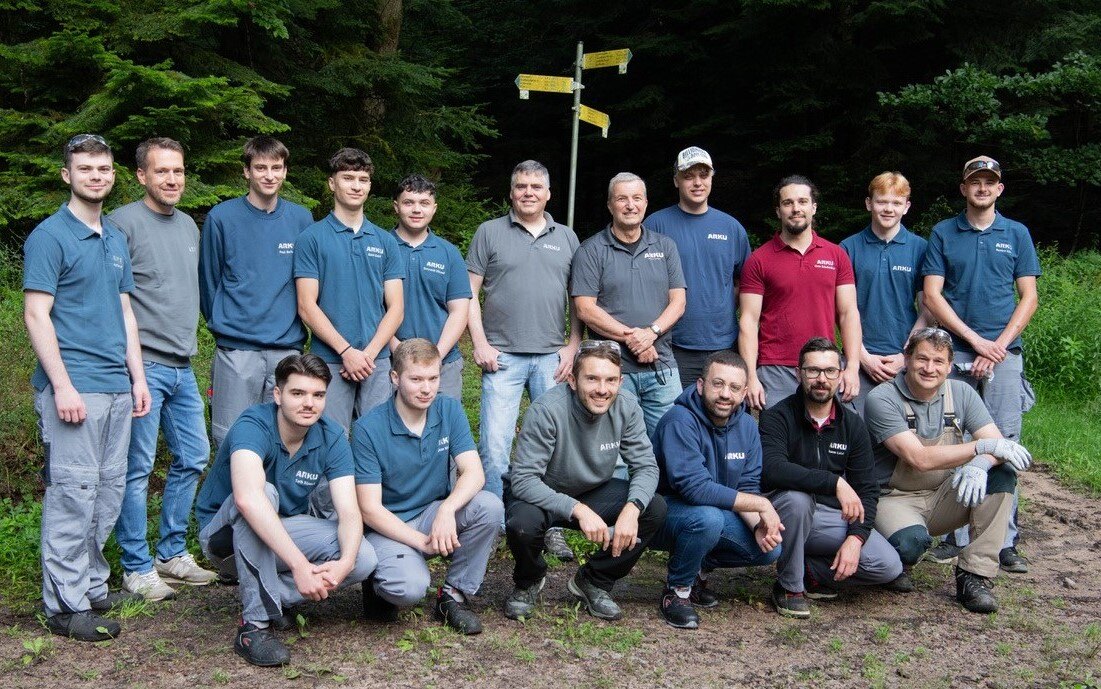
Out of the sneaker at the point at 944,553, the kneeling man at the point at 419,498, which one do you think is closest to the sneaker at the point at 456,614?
the kneeling man at the point at 419,498

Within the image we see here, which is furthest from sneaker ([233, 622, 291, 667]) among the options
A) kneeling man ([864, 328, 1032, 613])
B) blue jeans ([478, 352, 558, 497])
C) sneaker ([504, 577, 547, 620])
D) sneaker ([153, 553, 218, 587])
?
kneeling man ([864, 328, 1032, 613])

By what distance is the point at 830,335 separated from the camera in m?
5.31

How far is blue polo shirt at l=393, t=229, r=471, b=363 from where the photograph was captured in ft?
17.3

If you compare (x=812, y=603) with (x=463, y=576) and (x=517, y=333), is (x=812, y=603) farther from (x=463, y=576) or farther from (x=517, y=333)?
(x=517, y=333)

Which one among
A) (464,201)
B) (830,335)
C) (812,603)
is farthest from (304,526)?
(464,201)

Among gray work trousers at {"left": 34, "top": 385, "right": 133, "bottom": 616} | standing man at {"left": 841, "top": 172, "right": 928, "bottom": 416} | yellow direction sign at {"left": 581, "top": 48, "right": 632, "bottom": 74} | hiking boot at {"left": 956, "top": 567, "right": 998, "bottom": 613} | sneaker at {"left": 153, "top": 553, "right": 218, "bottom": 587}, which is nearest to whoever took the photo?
gray work trousers at {"left": 34, "top": 385, "right": 133, "bottom": 616}

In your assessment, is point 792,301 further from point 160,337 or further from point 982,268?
point 160,337

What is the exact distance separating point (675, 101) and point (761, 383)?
520 inches

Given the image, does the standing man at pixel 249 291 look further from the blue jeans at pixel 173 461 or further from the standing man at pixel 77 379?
the standing man at pixel 77 379

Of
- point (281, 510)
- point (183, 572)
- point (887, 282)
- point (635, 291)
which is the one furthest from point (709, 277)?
point (183, 572)

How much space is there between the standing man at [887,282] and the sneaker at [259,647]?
133 inches

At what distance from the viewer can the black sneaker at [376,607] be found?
4332 millimetres

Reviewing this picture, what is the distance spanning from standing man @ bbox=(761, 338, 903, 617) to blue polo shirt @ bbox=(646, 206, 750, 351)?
2.42 feet

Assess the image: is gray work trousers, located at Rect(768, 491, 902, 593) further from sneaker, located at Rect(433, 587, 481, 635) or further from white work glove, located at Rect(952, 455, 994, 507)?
sneaker, located at Rect(433, 587, 481, 635)
